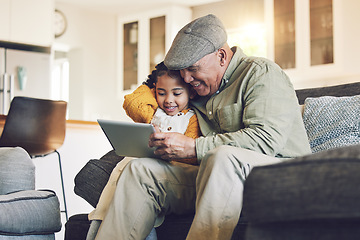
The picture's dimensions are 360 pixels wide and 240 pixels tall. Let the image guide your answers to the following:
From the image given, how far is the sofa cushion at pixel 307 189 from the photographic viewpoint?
3.11 feet

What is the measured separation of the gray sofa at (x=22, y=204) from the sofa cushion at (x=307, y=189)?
1254 mm

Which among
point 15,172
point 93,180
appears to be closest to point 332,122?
point 93,180

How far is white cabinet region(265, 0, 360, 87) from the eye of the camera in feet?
16.4

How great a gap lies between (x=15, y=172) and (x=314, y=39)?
3638mm

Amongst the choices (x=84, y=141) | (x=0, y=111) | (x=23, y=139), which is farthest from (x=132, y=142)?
(x=0, y=111)

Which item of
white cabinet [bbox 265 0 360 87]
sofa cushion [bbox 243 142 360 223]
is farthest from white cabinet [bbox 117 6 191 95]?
sofa cushion [bbox 243 142 360 223]

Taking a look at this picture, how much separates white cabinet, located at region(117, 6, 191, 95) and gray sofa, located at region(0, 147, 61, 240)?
14.4 ft

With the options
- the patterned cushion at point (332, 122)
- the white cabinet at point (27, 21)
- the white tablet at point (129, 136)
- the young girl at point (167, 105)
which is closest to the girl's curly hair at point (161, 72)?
the young girl at point (167, 105)

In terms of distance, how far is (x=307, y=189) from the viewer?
0.98 meters

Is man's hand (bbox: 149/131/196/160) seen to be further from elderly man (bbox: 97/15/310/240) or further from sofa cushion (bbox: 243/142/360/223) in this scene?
A: sofa cushion (bbox: 243/142/360/223)

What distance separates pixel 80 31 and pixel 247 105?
18.1ft

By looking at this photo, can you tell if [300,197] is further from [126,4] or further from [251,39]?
[126,4]

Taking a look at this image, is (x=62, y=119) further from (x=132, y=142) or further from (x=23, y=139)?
(x=132, y=142)

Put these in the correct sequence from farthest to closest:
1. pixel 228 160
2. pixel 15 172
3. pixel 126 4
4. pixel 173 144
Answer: pixel 126 4, pixel 15 172, pixel 173 144, pixel 228 160
